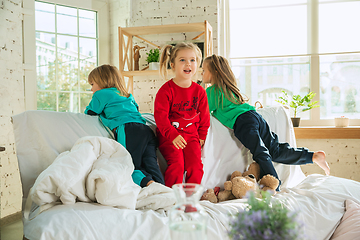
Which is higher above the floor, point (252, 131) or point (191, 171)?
point (252, 131)

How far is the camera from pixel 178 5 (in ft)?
11.4

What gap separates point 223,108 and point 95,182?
1.12 meters

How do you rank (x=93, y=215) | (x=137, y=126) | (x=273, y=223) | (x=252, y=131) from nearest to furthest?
(x=273, y=223) → (x=93, y=215) → (x=137, y=126) → (x=252, y=131)

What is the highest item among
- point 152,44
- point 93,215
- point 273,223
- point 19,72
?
point 152,44

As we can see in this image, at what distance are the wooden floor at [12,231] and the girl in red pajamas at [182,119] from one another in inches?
50.3

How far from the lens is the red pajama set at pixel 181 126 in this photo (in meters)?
1.76

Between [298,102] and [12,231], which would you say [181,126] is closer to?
[12,231]

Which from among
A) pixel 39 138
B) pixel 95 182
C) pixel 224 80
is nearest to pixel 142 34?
pixel 224 80

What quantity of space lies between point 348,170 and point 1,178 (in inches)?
133

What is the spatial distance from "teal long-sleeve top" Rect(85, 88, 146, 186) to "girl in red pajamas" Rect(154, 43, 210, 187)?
0.54 feet

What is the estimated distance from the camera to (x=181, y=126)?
187 centimetres

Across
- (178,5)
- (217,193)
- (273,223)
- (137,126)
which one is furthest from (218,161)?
(178,5)

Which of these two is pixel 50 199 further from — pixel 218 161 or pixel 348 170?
pixel 348 170

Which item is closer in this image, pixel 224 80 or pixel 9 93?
pixel 224 80
